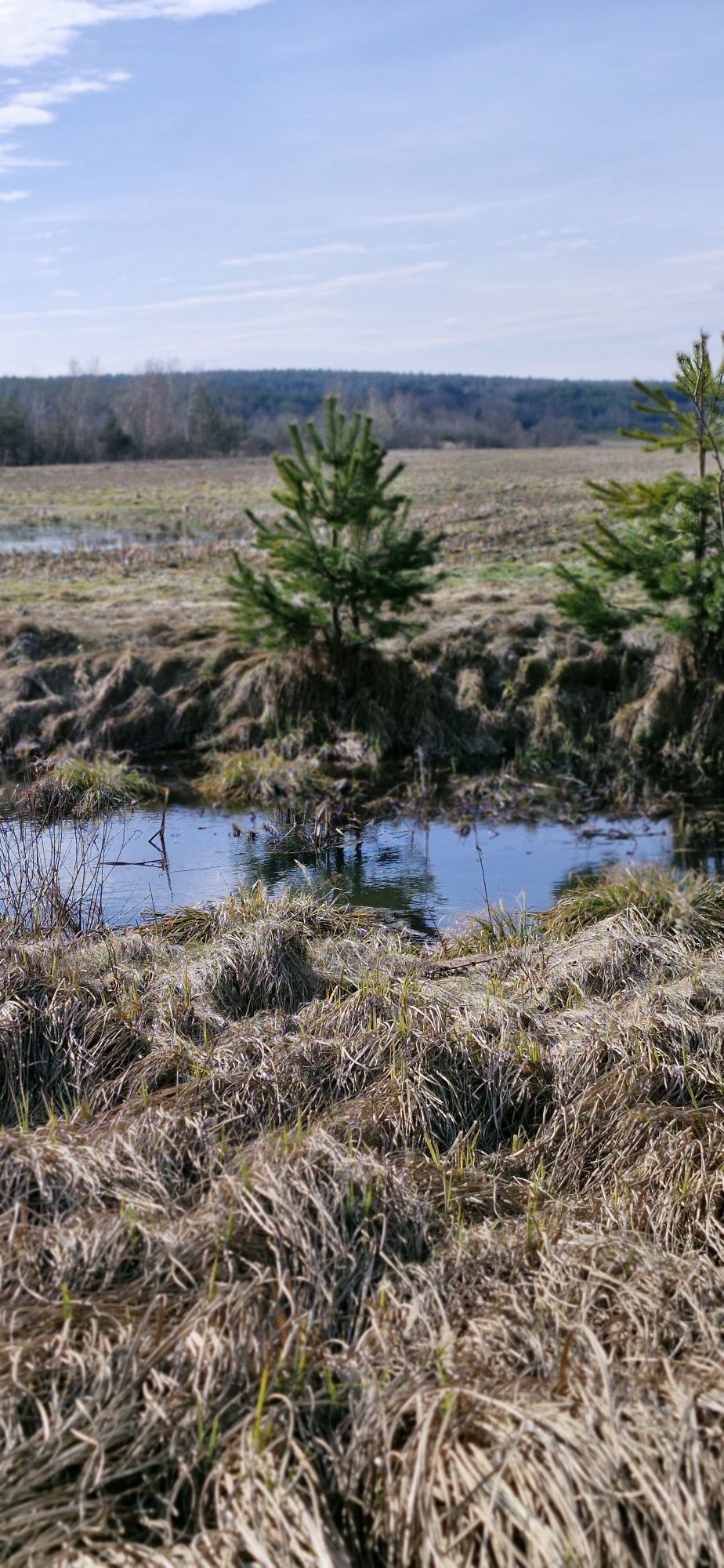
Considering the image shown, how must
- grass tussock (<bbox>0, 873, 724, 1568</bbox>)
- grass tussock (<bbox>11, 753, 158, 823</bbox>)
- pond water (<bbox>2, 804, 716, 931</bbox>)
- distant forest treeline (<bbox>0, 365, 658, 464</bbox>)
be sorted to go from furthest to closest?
distant forest treeline (<bbox>0, 365, 658, 464</bbox>) < grass tussock (<bbox>11, 753, 158, 823</bbox>) < pond water (<bbox>2, 804, 716, 931</bbox>) < grass tussock (<bbox>0, 873, 724, 1568</bbox>)

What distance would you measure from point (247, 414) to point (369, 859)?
106913 mm

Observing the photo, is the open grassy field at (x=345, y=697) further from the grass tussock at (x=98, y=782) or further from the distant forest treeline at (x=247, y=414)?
the distant forest treeline at (x=247, y=414)

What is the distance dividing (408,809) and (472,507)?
19.4 m

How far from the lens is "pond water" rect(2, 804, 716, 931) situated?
8.48 metres

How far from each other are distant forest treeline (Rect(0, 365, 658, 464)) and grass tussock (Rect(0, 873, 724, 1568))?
72.7ft

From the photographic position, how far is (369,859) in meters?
9.66

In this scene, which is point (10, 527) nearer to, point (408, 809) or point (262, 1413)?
point (408, 809)

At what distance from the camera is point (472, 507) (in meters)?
29.0

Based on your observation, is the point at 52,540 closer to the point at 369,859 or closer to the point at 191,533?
the point at 191,533

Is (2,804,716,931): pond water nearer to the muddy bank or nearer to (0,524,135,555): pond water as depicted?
the muddy bank

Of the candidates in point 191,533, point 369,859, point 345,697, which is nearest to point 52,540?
point 191,533

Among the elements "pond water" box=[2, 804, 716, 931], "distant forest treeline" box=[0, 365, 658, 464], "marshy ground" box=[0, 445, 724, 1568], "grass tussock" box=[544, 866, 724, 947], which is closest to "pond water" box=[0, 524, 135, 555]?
"distant forest treeline" box=[0, 365, 658, 464]

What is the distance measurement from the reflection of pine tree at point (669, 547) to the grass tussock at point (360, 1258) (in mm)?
5586

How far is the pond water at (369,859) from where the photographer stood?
8484 mm
